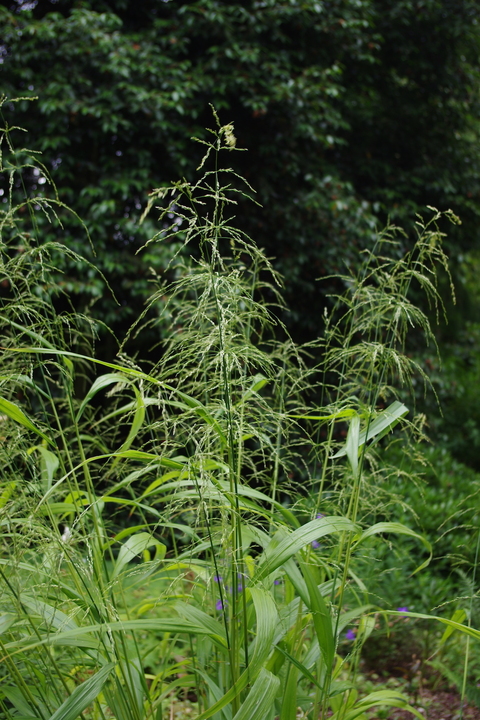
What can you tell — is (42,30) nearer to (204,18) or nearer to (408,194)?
(204,18)

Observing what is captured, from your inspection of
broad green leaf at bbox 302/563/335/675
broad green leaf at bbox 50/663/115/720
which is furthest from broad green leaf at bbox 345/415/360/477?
broad green leaf at bbox 50/663/115/720

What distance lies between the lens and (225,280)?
1059 mm

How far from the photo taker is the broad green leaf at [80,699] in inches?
35.5

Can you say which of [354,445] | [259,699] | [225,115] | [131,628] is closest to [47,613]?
[131,628]

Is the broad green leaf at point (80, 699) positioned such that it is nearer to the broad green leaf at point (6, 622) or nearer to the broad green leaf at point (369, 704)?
the broad green leaf at point (6, 622)

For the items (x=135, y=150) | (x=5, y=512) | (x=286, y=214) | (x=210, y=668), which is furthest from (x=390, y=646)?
(x=135, y=150)

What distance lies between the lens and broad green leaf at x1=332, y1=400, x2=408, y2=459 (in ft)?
3.73

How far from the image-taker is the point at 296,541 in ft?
3.26

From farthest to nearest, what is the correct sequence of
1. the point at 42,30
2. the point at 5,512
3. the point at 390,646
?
the point at 42,30 → the point at 390,646 → the point at 5,512

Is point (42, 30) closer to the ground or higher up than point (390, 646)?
higher up

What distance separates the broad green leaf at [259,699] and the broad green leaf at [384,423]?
421 mm

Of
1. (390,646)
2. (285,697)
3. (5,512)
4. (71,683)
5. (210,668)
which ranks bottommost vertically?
(390,646)

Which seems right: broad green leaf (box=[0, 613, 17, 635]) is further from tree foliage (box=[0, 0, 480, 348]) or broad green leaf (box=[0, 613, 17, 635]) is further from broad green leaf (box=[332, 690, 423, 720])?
tree foliage (box=[0, 0, 480, 348])

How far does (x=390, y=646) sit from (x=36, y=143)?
11.8ft
